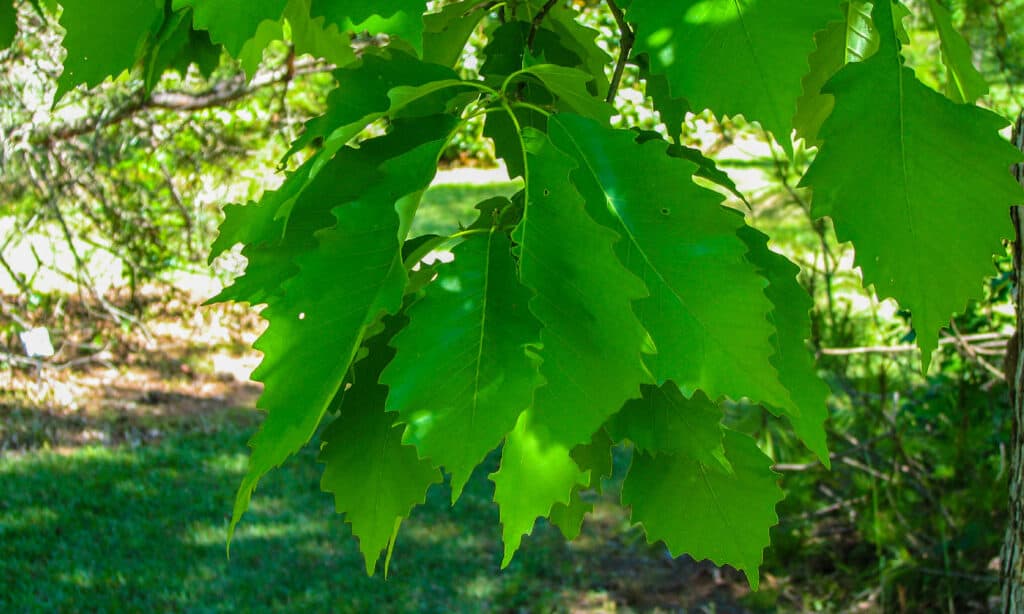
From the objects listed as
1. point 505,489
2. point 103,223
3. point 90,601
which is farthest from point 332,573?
point 505,489

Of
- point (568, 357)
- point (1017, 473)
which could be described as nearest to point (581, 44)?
point (568, 357)

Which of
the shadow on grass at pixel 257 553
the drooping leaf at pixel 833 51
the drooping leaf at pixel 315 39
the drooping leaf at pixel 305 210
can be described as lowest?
the shadow on grass at pixel 257 553

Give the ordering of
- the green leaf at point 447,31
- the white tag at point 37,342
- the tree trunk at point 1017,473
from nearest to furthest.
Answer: the green leaf at point 447,31 → the tree trunk at point 1017,473 → the white tag at point 37,342

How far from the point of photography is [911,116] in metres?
0.86

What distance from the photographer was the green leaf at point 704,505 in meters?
0.98

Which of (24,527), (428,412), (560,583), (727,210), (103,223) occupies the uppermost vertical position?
(103,223)

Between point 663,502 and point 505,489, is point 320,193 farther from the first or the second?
point 663,502

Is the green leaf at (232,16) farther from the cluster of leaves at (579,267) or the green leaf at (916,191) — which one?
the green leaf at (916,191)

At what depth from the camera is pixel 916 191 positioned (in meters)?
0.83

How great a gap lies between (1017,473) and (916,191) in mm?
1130

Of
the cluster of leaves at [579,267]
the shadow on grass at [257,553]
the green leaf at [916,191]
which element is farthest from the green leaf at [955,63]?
the shadow on grass at [257,553]

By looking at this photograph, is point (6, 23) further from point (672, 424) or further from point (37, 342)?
point (37, 342)

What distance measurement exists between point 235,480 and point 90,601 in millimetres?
1399

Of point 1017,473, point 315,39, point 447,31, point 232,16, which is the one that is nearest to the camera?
point 232,16
